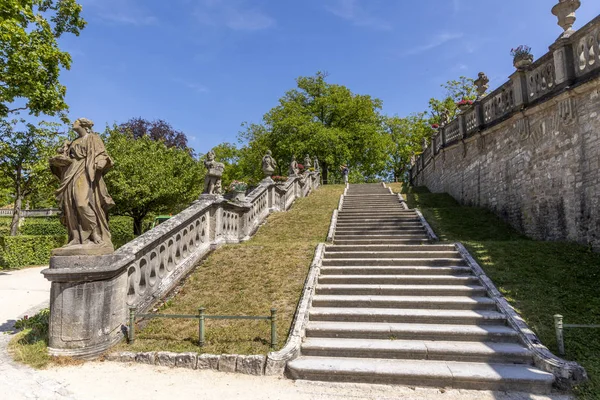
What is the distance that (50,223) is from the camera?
2570cm

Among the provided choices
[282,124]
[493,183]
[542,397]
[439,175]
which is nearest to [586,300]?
[542,397]

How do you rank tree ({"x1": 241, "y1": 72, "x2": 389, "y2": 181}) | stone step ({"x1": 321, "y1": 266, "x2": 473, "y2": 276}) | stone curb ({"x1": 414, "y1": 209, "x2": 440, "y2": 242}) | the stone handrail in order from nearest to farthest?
1. stone step ({"x1": 321, "y1": 266, "x2": 473, "y2": 276})
2. the stone handrail
3. stone curb ({"x1": 414, "y1": 209, "x2": 440, "y2": 242})
4. tree ({"x1": 241, "y1": 72, "x2": 389, "y2": 181})

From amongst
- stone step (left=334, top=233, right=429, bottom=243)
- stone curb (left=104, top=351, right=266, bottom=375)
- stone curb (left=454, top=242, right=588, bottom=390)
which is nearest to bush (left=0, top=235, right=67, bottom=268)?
stone curb (left=104, top=351, right=266, bottom=375)

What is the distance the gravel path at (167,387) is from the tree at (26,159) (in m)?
15.8

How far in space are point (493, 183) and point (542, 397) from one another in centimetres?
963

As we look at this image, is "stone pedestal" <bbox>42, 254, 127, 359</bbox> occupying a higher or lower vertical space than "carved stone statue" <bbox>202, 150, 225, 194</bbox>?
lower

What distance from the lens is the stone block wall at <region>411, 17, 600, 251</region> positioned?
24.7 ft

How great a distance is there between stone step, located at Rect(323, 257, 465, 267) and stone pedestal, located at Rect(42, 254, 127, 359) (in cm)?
456

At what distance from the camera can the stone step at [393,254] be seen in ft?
26.5

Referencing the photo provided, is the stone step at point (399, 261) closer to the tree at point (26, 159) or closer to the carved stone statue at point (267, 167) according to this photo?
the carved stone statue at point (267, 167)

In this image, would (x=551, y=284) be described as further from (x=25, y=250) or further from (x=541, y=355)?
(x=25, y=250)

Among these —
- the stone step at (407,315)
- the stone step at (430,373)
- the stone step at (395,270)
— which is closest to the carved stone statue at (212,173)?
the stone step at (395,270)

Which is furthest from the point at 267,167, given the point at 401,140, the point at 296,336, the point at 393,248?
the point at 401,140

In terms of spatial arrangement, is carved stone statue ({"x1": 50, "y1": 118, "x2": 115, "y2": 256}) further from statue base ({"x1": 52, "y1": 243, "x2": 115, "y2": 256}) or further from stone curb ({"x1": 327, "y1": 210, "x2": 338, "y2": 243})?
stone curb ({"x1": 327, "y1": 210, "x2": 338, "y2": 243})
